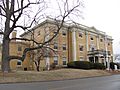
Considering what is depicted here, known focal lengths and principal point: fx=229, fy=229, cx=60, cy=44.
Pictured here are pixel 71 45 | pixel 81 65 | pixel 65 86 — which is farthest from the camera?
pixel 71 45

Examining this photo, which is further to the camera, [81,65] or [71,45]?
[71,45]

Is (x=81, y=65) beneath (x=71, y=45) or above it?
beneath

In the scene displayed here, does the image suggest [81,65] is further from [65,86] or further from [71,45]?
[65,86]

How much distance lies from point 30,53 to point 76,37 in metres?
14.1

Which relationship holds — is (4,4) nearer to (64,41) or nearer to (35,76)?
(35,76)

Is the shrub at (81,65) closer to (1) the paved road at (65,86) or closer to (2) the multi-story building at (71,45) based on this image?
(2) the multi-story building at (71,45)

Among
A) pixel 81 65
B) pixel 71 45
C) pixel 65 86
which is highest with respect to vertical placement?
pixel 71 45

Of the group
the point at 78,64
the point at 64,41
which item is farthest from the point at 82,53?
the point at 78,64

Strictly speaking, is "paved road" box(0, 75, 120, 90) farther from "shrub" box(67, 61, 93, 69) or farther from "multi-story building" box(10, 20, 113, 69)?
"multi-story building" box(10, 20, 113, 69)

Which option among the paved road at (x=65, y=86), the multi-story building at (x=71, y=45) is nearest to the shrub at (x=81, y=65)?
the multi-story building at (x=71, y=45)

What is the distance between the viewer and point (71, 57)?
57625 mm

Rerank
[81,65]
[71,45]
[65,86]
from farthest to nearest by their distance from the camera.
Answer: [71,45], [81,65], [65,86]

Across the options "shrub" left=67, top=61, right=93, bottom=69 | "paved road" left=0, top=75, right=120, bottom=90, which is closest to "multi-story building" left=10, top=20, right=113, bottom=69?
"shrub" left=67, top=61, right=93, bottom=69

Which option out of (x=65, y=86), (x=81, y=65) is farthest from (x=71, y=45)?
(x=65, y=86)
